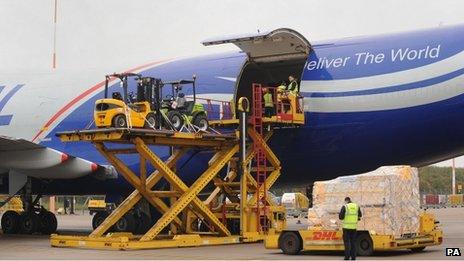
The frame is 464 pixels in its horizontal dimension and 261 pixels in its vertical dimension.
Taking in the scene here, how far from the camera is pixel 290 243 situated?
17.8 m

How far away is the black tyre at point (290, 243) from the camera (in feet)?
58.0

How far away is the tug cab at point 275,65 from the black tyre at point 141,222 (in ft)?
13.8

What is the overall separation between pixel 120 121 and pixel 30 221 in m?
9.87

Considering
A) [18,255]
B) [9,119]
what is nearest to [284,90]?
[18,255]

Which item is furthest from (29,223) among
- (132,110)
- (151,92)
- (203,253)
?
(203,253)

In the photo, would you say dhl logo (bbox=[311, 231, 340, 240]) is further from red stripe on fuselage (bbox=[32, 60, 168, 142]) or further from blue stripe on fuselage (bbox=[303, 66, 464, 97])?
red stripe on fuselage (bbox=[32, 60, 168, 142])

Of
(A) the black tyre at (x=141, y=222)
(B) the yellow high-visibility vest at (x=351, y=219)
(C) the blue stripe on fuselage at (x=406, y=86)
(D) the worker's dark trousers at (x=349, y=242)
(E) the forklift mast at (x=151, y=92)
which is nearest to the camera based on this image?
(D) the worker's dark trousers at (x=349, y=242)

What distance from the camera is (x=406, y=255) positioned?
1697 centimetres

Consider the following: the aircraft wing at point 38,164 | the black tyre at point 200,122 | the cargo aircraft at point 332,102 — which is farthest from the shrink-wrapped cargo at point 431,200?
the black tyre at point 200,122

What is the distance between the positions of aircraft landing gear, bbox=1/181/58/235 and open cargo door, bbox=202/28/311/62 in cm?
991

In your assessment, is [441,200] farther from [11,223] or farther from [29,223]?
[11,223]

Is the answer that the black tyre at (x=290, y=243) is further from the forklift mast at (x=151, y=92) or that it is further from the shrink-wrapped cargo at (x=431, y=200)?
the shrink-wrapped cargo at (x=431, y=200)

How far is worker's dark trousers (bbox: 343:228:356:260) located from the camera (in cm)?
1587

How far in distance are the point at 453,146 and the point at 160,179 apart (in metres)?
8.01
